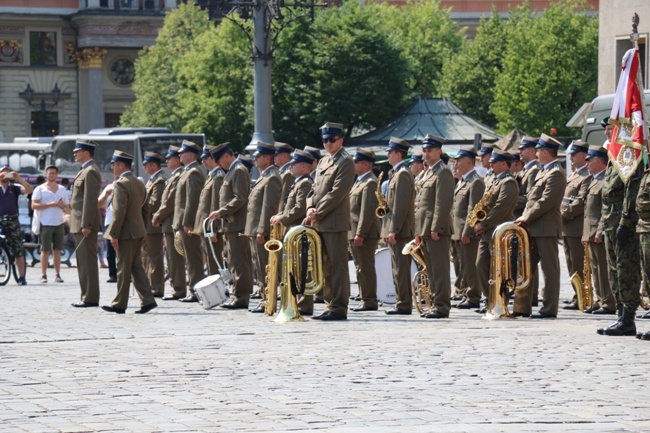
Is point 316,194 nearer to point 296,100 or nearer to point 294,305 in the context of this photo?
point 294,305

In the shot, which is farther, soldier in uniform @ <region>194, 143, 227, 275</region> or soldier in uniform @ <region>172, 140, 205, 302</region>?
soldier in uniform @ <region>172, 140, 205, 302</region>

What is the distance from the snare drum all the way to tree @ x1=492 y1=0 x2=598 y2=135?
46.6 metres

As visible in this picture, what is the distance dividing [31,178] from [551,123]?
21968mm

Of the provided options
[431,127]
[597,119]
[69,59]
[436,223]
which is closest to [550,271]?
[436,223]

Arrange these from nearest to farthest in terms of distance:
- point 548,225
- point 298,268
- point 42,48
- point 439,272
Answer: point 298,268 < point 548,225 < point 439,272 < point 42,48

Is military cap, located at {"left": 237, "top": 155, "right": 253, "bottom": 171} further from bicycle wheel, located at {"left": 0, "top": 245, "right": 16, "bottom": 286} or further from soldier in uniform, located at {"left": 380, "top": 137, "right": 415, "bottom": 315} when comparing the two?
bicycle wheel, located at {"left": 0, "top": 245, "right": 16, "bottom": 286}

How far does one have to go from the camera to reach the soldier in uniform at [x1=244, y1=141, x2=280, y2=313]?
1731 centimetres

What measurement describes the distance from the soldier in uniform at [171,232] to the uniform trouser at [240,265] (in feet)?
5.48

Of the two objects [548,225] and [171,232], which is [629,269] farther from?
[171,232]

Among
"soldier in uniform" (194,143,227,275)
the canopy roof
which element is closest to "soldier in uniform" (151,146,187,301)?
"soldier in uniform" (194,143,227,275)

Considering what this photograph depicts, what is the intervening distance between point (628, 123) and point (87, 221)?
6499 millimetres

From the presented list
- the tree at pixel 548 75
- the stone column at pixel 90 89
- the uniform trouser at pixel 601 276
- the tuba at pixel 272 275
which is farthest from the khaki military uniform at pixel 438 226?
the stone column at pixel 90 89

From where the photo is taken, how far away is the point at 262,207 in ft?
57.2

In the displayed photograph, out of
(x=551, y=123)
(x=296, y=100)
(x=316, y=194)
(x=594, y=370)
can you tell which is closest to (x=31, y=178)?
(x=296, y=100)
